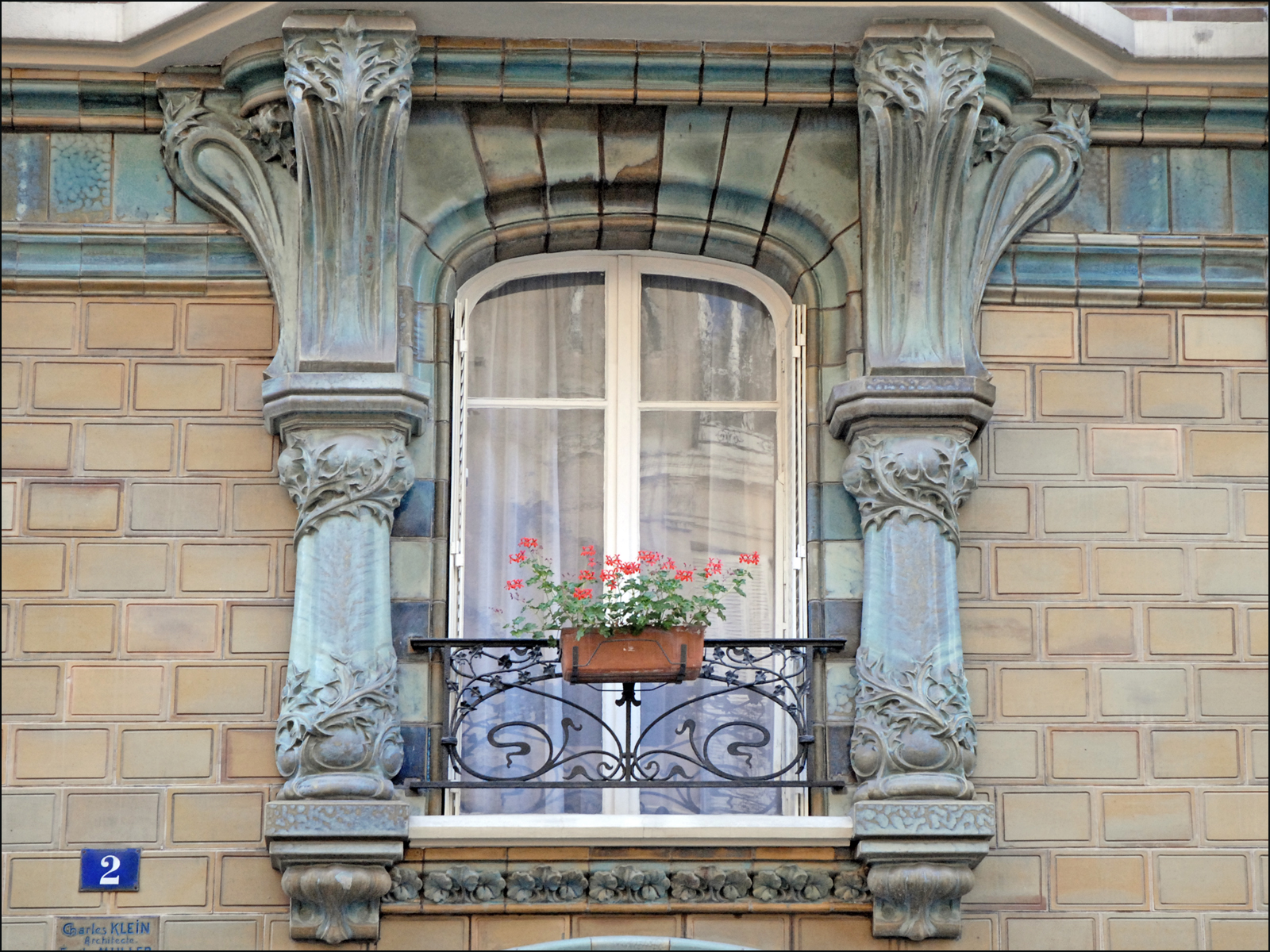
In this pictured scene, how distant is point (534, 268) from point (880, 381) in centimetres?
162

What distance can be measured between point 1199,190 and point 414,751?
3.89 m

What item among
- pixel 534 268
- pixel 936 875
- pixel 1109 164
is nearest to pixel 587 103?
pixel 534 268

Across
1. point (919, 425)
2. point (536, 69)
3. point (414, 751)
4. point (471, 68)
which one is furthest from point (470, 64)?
point (414, 751)

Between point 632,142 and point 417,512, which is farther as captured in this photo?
point 632,142

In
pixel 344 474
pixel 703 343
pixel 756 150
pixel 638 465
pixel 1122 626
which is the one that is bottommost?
pixel 1122 626

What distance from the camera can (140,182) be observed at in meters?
8.71

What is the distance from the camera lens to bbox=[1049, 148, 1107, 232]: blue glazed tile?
878 centimetres

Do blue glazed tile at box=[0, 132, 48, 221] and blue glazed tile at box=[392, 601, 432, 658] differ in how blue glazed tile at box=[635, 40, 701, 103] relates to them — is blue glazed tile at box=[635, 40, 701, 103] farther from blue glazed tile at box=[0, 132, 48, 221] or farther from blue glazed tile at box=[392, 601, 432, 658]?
blue glazed tile at box=[0, 132, 48, 221]

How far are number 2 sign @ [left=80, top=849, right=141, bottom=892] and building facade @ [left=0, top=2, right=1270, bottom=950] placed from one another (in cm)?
4

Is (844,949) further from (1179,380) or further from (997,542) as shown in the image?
(1179,380)

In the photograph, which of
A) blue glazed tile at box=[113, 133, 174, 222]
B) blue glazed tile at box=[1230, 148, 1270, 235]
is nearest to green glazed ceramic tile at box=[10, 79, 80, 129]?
blue glazed tile at box=[113, 133, 174, 222]

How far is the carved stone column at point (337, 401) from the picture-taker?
25.8ft

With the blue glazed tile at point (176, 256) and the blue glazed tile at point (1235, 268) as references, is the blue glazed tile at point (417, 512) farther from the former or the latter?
the blue glazed tile at point (1235, 268)

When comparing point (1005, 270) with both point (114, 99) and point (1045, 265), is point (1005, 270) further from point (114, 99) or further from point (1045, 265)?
point (114, 99)
